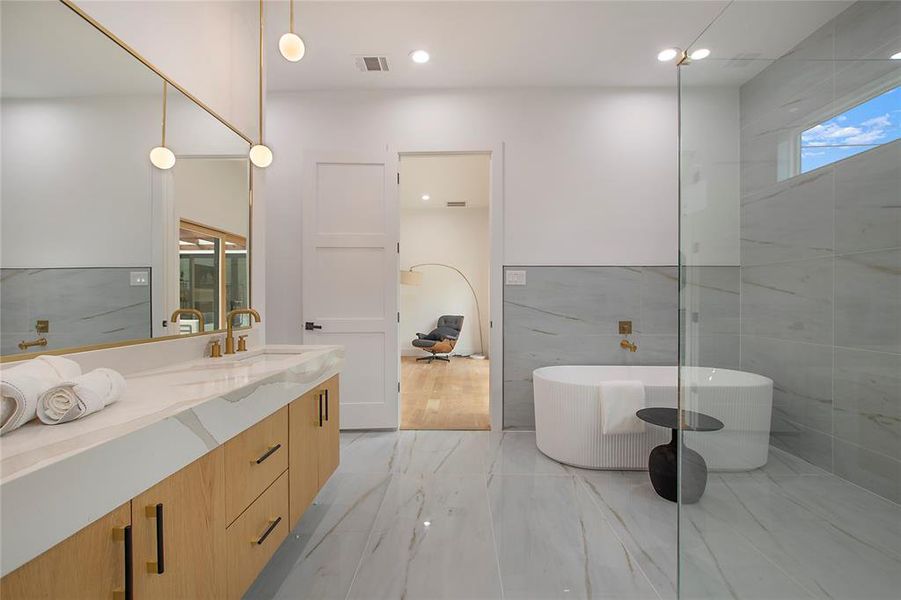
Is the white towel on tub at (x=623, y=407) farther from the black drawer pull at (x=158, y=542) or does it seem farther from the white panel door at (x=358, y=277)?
the black drawer pull at (x=158, y=542)

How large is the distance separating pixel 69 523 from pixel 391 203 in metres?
2.74

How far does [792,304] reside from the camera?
1.10 metres

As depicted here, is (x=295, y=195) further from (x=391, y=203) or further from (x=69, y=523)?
(x=69, y=523)

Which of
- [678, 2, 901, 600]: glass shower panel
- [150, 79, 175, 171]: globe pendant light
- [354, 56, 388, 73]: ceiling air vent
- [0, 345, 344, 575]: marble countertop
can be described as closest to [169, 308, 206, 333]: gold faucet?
[0, 345, 344, 575]: marble countertop

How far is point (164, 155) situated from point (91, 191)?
35 cm

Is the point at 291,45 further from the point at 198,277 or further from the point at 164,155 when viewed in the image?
the point at 198,277

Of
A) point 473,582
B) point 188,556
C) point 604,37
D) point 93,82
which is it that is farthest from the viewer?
point 604,37

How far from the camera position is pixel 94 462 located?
0.62 metres

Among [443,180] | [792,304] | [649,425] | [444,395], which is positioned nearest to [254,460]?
[792,304]

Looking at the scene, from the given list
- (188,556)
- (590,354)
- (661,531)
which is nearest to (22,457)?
(188,556)

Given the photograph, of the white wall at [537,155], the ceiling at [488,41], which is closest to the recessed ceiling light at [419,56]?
the ceiling at [488,41]

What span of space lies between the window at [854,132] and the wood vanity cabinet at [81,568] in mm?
1883

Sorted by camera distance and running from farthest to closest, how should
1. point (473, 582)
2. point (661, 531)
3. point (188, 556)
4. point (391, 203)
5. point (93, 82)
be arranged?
point (391, 203), point (661, 531), point (473, 582), point (93, 82), point (188, 556)

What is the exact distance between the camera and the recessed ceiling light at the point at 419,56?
2.63 meters
